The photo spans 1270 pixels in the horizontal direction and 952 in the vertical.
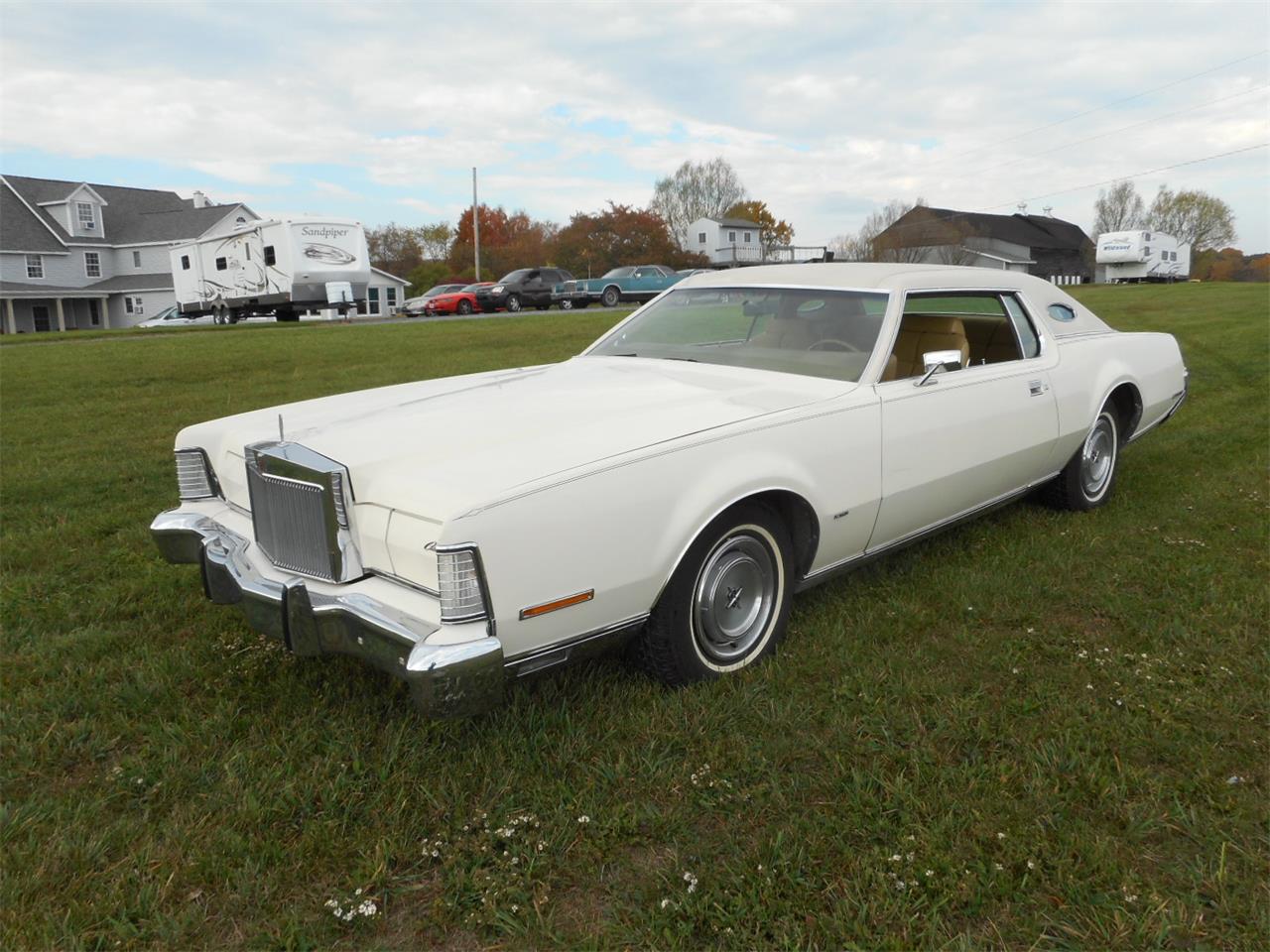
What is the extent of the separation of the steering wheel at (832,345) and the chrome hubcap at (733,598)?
105 cm

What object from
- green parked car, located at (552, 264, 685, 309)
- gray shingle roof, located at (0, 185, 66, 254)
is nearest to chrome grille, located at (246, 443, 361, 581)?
green parked car, located at (552, 264, 685, 309)

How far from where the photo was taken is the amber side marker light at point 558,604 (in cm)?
246

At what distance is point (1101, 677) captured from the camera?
3141 millimetres

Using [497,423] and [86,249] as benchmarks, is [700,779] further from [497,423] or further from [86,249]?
[86,249]

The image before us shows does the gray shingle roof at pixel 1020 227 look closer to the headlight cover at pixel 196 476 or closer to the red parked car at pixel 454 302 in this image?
the red parked car at pixel 454 302

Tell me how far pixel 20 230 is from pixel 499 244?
27.0m

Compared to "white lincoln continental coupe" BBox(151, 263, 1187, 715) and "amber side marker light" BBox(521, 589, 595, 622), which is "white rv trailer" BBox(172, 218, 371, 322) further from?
"amber side marker light" BBox(521, 589, 595, 622)

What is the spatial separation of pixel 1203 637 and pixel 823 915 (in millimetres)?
2164

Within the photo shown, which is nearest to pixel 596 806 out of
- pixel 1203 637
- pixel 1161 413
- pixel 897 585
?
pixel 897 585

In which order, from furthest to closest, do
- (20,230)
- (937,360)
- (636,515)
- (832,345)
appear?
1. (20,230)
2. (832,345)
3. (937,360)
4. (636,515)

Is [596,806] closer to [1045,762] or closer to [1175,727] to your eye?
[1045,762]

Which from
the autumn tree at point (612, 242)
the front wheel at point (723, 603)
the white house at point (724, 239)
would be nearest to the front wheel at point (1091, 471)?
the front wheel at point (723, 603)

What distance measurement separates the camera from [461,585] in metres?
2.36

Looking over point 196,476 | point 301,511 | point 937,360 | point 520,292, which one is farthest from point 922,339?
point 520,292
